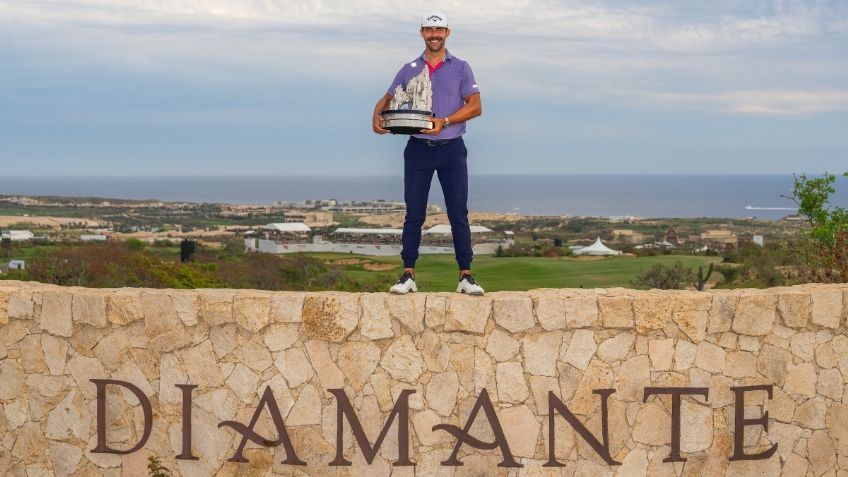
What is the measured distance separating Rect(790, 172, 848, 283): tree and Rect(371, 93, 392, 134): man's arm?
259 inches

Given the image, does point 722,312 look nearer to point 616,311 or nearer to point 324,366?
point 616,311

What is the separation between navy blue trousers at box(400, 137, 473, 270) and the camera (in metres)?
9.48

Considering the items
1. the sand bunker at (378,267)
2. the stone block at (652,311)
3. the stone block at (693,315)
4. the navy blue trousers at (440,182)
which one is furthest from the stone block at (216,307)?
the sand bunker at (378,267)

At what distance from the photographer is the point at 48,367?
9.32m

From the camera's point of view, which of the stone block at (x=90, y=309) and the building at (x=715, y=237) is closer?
the stone block at (x=90, y=309)

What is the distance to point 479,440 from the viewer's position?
29.5ft

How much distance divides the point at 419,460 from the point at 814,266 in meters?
7.73

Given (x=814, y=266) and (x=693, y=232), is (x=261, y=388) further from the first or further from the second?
(x=693, y=232)

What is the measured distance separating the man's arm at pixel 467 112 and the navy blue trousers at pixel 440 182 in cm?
33

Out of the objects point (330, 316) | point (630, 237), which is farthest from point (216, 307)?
point (630, 237)

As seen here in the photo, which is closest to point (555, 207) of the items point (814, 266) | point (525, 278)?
point (525, 278)

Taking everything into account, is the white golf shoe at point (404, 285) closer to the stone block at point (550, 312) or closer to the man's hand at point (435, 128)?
the stone block at point (550, 312)

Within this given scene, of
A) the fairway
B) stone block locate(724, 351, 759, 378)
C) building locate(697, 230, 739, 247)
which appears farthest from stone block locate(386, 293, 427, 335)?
building locate(697, 230, 739, 247)

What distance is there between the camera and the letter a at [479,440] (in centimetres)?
895
